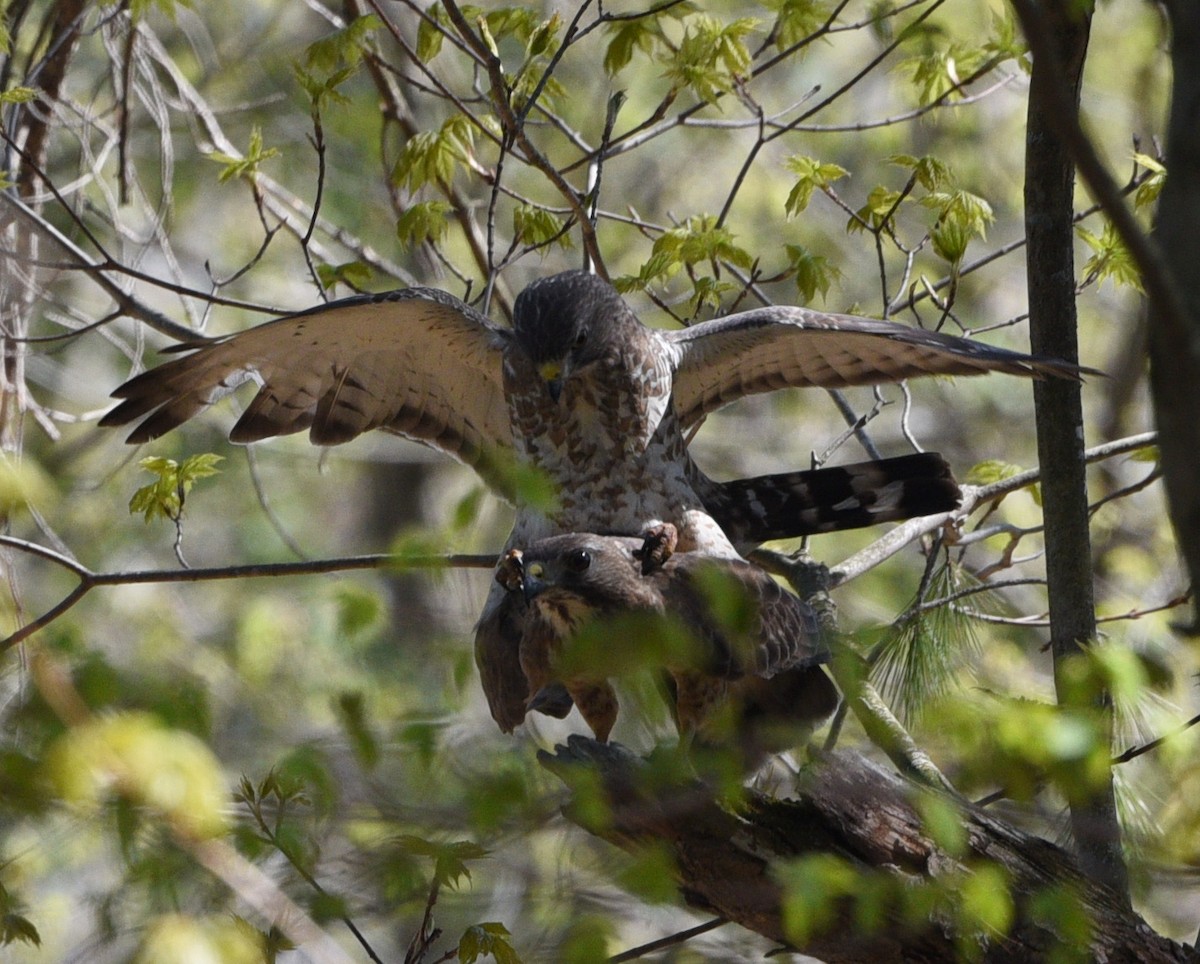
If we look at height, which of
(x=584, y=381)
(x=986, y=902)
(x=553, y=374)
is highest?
(x=584, y=381)

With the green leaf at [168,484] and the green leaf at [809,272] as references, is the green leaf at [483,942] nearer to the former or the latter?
the green leaf at [168,484]

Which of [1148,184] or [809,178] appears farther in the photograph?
[809,178]

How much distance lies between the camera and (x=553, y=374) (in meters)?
4.29

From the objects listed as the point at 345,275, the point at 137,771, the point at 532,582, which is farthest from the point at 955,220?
the point at 137,771

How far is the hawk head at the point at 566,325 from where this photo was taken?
432 centimetres

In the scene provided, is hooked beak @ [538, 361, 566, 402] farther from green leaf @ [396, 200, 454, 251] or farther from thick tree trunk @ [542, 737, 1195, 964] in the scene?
thick tree trunk @ [542, 737, 1195, 964]

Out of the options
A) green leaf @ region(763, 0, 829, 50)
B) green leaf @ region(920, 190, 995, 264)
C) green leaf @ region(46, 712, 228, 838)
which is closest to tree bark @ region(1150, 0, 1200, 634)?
green leaf @ region(46, 712, 228, 838)

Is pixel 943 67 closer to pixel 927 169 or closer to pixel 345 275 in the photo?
pixel 927 169

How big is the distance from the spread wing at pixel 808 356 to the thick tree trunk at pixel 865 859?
55.0 inches

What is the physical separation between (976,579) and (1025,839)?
180 centimetres

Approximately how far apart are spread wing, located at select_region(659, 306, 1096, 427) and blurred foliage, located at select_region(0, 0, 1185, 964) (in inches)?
6.9

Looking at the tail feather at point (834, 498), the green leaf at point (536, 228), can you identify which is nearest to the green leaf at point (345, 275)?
the green leaf at point (536, 228)

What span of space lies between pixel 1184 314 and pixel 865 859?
162 centimetres

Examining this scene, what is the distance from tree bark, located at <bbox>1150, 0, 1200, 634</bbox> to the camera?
1619 millimetres
